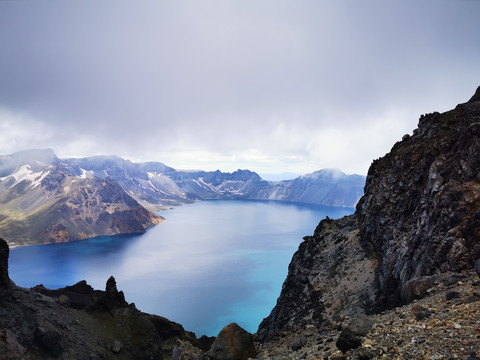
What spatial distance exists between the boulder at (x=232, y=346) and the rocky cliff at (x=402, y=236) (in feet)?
45.7

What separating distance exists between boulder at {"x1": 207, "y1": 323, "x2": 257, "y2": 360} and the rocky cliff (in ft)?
45.7

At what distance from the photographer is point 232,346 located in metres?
21.7

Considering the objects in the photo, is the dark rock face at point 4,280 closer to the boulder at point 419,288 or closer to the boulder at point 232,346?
the boulder at point 232,346

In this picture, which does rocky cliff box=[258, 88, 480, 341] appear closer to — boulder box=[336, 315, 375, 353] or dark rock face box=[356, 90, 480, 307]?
dark rock face box=[356, 90, 480, 307]

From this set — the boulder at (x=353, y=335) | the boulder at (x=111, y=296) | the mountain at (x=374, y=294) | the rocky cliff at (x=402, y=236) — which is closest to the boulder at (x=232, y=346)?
the mountain at (x=374, y=294)

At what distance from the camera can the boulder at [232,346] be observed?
21281 mm

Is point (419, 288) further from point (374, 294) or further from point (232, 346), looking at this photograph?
point (374, 294)

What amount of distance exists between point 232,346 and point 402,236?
109ft

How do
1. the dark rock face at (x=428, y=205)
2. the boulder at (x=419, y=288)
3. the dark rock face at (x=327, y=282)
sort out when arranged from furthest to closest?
the dark rock face at (x=327, y=282) → the dark rock face at (x=428, y=205) → the boulder at (x=419, y=288)

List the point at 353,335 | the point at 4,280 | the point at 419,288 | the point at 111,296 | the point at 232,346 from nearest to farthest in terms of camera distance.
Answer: the point at 353,335 < the point at 232,346 < the point at 419,288 < the point at 4,280 < the point at 111,296

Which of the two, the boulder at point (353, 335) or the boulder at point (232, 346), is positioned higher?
the boulder at point (353, 335)

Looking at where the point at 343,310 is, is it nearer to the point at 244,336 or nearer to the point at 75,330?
the point at 244,336

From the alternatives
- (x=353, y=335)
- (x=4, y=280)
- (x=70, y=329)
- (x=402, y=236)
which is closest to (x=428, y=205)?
(x=402, y=236)

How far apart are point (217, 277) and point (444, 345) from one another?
16094 centimetres
